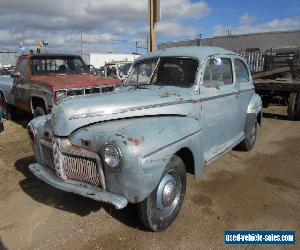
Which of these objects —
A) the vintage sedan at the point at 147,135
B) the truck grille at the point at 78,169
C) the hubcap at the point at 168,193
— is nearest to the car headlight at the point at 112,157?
the vintage sedan at the point at 147,135

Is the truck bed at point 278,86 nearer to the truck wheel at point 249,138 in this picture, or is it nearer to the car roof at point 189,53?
the truck wheel at point 249,138

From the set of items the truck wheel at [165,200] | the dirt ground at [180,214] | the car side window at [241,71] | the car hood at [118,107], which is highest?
the car side window at [241,71]

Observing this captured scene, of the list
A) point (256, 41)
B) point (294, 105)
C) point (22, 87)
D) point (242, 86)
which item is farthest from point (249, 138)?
point (256, 41)

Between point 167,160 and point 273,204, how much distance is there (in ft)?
6.00

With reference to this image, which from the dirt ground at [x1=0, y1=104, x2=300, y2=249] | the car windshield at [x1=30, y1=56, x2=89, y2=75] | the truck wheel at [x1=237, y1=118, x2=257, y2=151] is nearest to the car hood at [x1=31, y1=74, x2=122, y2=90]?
the car windshield at [x1=30, y1=56, x2=89, y2=75]

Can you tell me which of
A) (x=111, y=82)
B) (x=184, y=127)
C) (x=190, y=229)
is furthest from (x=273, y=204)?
(x=111, y=82)

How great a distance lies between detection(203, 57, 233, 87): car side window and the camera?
471cm

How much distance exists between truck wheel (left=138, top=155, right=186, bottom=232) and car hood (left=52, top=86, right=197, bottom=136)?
0.67 m

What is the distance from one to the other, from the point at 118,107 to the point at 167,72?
51.5 inches

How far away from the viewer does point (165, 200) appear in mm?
3688

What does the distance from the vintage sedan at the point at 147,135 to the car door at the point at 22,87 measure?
3997mm

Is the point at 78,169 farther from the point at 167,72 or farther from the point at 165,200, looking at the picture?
the point at 167,72

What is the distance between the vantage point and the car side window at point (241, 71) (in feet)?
18.8

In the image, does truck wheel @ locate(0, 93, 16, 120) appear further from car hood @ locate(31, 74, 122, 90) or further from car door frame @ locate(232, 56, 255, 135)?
car door frame @ locate(232, 56, 255, 135)
